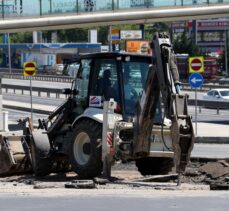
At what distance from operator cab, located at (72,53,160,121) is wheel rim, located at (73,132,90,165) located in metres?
0.72

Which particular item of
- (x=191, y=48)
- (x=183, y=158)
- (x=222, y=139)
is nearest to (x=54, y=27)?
(x=222, y=139)

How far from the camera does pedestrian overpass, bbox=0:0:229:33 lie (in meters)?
38.9

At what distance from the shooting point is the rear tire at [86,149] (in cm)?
1363

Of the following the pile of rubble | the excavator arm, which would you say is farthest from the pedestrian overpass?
the excavator arm

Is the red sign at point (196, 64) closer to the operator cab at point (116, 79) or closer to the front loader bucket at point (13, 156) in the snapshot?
the front loader bucket at point (13, 156)

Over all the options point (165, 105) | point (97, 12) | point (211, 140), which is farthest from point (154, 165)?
point (97, 12)

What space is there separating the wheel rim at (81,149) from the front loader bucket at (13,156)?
1549 mm

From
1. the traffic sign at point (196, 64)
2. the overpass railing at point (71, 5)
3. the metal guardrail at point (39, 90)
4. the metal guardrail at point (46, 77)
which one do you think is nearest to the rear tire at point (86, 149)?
the traffic sign at point (196, 64)

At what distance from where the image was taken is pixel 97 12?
3994 cm

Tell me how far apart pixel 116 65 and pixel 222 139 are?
1369cm

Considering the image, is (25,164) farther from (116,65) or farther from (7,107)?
(7,107)

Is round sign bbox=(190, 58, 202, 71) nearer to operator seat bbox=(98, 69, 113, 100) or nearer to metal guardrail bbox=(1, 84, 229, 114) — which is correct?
metal guardrail bbox=(1, 84, 229, 114)
